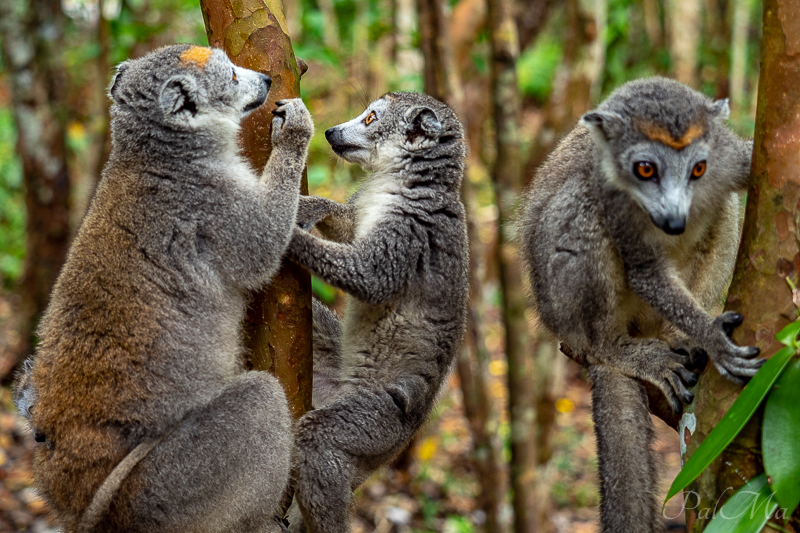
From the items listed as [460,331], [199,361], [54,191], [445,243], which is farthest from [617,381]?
[54,191]

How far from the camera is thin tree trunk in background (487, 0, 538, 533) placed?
8047 mm

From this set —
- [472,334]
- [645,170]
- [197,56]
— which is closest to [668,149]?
[645,170]

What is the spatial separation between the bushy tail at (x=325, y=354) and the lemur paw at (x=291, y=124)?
148cm

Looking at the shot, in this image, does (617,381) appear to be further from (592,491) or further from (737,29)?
(737,29)

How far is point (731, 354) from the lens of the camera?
121 inches

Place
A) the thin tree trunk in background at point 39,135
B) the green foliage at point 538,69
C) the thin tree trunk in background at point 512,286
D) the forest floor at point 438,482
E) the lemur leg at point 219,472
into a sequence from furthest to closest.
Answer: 1. the green foliage at point 538,69
2. the thin tree trunk in background at point 39,135
3. the forest floor at point 438,482
4. the thin tree trunk in background at point 512,286
5. the lemur leg at point 219,472

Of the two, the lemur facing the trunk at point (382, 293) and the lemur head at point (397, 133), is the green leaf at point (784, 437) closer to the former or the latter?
the lemur facing the trunk at point (382, 293)

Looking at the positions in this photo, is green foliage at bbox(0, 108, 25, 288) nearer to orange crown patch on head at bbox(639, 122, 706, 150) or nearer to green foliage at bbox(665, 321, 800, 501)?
orange crown patch on head at bbox(639, 122, 706, 150)

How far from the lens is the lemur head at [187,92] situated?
13.0ft

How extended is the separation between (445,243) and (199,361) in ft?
5.88

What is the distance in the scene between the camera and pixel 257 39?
3.92 meters

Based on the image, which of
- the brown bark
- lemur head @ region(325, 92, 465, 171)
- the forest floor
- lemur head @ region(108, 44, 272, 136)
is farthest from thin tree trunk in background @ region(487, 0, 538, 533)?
lemur head @ region(108, 44, 272, 136)

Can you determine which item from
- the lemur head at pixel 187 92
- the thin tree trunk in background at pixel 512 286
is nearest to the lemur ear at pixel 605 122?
the lemur head at pixel 187 92

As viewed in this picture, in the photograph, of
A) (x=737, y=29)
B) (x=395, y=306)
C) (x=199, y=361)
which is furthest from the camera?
(x=737, y=29)
